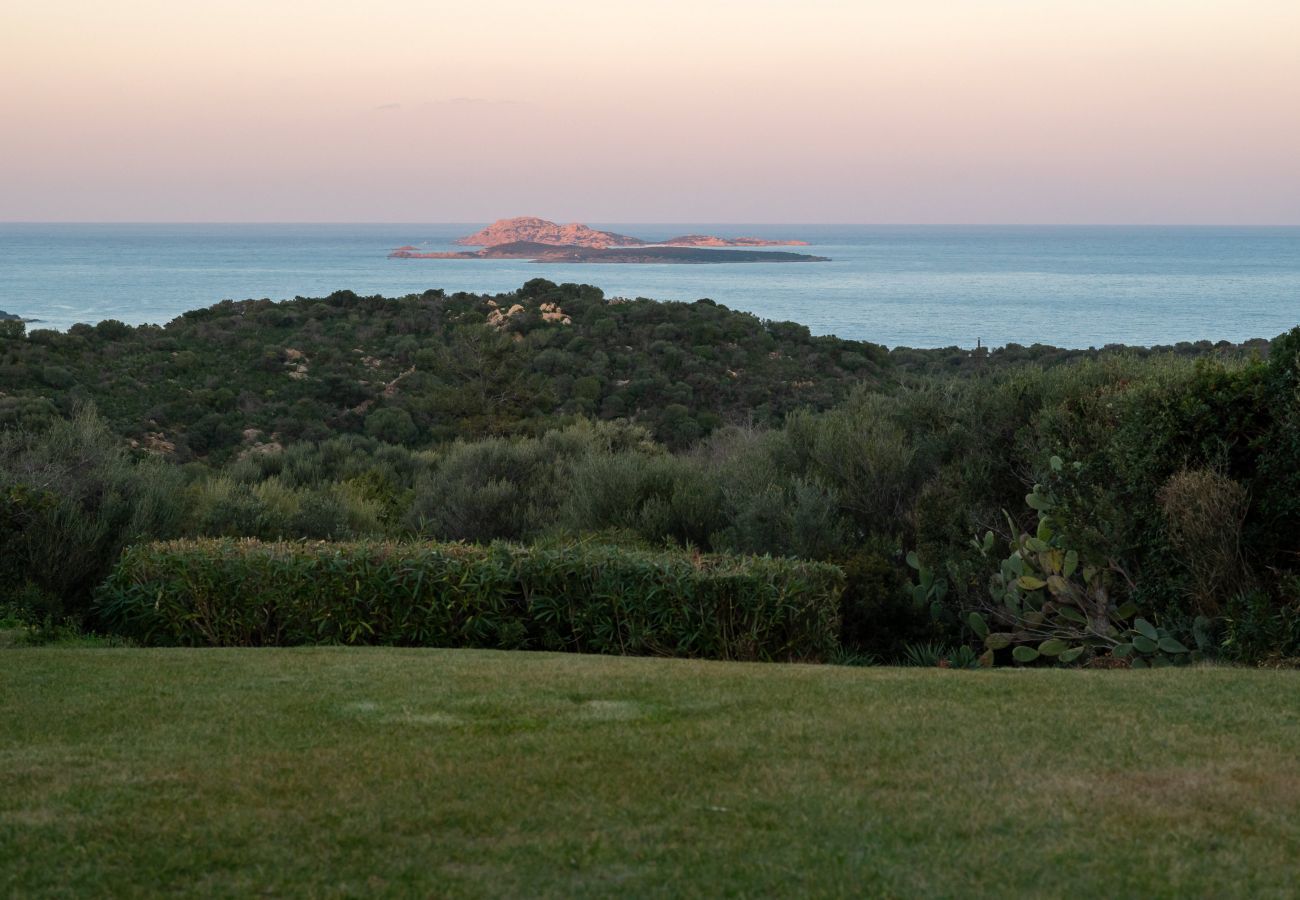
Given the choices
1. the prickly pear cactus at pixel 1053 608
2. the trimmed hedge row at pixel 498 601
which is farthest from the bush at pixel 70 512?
the prickly pear cactus at pixel 1053 608

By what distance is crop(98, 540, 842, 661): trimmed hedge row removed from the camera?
29.4 ft

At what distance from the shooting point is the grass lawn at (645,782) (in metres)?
Result: 4.06

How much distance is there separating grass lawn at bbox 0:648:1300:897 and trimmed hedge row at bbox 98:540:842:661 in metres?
1.70

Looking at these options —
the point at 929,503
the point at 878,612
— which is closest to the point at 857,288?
the point at 929,503

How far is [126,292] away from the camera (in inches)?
4087

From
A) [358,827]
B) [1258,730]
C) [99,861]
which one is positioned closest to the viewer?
[99,861]

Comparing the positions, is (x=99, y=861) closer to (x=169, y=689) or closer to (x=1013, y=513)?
(x=169, y=689)

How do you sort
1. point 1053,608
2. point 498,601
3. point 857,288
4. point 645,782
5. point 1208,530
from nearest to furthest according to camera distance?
point 645,782 < point 1208,530 < point 498,601 < point 1053,608 < point 857,288

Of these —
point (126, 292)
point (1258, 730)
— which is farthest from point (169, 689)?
point (126, 292)

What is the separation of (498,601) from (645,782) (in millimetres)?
4373

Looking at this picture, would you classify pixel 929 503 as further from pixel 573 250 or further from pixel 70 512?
pixel 573 250

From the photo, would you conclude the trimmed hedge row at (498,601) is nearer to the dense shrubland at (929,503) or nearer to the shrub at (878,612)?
the dense shrubland at (929,503)

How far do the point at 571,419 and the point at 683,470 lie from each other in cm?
2063

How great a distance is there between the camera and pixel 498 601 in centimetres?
924
